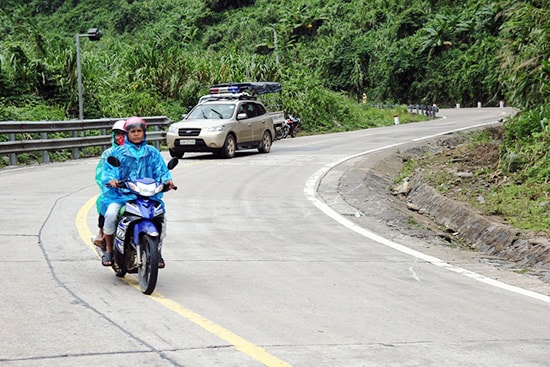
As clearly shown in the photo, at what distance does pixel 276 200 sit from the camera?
565 inches

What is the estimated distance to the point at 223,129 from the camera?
2345cm

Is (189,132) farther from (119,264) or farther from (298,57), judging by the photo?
(298,57)

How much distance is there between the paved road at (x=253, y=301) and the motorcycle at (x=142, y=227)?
24cm


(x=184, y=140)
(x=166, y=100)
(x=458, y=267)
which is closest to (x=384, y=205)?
(x=458, y=267)

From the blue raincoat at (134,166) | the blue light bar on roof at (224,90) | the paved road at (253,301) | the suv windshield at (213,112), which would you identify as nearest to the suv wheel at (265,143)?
the suv windshield at (213,112)

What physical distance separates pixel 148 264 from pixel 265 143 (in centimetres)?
1867

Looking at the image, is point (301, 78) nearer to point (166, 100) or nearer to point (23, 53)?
point (166, 100)

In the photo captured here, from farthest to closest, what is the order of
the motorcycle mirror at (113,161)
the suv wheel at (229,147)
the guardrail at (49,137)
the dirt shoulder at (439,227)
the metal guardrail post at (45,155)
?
the suv wheel at (229,147)
the metal guardrail post at (45,155)
the guardrail at (49,137)
the dirt shoulder at (439,227)
the motorcycle mirror at (113,161)

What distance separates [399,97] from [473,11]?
10.2m

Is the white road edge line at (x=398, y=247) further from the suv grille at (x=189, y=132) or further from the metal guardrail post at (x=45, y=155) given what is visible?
the metal guardrail post at (x=45, y=155)

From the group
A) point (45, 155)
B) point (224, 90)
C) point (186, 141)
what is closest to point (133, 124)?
point (45, 155)

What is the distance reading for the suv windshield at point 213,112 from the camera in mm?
24500

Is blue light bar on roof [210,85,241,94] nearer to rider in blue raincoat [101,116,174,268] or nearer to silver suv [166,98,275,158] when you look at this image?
silver suv [166,98,275,158]

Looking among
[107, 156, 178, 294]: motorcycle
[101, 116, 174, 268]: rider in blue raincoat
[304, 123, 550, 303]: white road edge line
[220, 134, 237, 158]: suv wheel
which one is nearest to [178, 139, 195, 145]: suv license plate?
[220, 134, 237, 158]: suv wheel
